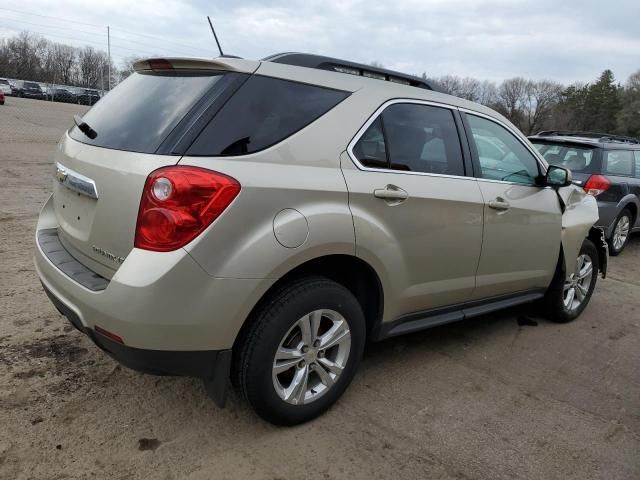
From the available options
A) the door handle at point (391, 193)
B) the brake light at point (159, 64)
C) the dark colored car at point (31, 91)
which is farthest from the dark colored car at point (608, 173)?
the dark colored car at point (31, 91)

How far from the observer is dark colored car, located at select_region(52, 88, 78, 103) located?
4853 centimetres

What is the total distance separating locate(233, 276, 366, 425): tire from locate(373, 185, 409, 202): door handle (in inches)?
20.8

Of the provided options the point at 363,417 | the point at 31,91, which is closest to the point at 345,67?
the point at 363,417

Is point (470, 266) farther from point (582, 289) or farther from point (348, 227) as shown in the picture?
point (582, 289)

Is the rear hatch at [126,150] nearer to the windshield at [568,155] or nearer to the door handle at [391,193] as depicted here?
the door handle at [391,193]

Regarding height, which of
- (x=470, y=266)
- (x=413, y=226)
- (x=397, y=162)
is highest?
(x=397, y=162)

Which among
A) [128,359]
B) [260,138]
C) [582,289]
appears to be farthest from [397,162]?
[582,289]

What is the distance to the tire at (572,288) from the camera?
450 cm

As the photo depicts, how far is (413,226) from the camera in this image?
3029mm

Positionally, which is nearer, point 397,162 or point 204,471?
point 204,471

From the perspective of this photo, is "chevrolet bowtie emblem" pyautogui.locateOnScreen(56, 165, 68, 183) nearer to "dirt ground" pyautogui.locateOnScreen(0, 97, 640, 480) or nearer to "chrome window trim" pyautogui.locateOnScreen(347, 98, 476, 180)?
"dirt ground" pyautogui.locateOnScreen(0, 97, 640, 480)

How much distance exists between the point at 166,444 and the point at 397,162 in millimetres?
1886

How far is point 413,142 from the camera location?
125 inches

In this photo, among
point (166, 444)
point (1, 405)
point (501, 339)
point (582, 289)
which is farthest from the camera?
point (582, 289)
